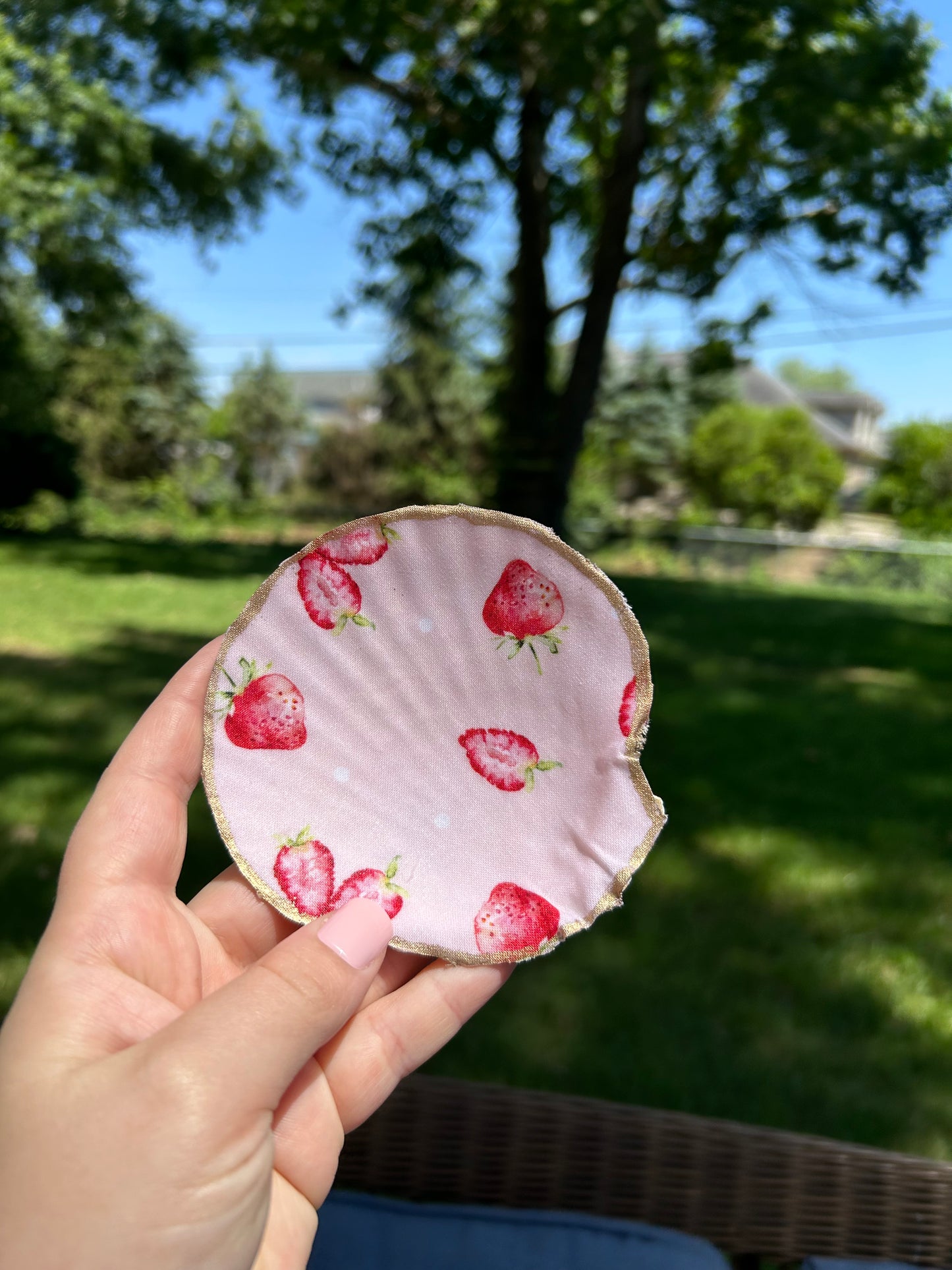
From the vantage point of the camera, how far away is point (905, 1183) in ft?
4.33

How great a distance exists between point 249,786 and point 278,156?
1033 centimetres

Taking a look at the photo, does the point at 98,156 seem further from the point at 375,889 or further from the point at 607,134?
the point at 375,889

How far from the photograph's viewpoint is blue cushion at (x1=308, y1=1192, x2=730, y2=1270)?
130 centimetres

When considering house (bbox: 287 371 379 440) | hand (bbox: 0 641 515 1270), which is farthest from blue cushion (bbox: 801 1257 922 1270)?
house (bbox: 287 371 379 440)

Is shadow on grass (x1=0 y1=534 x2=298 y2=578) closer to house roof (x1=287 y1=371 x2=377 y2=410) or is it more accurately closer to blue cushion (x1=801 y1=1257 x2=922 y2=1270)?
blue cushion (x1=801 y1=1257 x2=922 y2=1270)

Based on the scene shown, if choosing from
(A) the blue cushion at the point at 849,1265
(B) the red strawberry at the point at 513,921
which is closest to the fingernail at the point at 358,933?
(B) the red strawberry at the point at 513,921

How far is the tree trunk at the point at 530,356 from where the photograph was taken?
7492 mm

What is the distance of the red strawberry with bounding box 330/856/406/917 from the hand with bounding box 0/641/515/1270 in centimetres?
8

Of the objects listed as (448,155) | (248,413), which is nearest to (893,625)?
(448,155)

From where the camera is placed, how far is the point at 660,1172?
1361mm

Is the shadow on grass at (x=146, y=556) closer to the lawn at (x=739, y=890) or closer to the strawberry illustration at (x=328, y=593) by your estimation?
the lawn at (x=739, y=890)

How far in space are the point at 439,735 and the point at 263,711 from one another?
225mm

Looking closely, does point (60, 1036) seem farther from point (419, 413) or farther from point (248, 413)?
point (248, 413)

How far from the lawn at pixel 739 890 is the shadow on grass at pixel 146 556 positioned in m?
2.91
